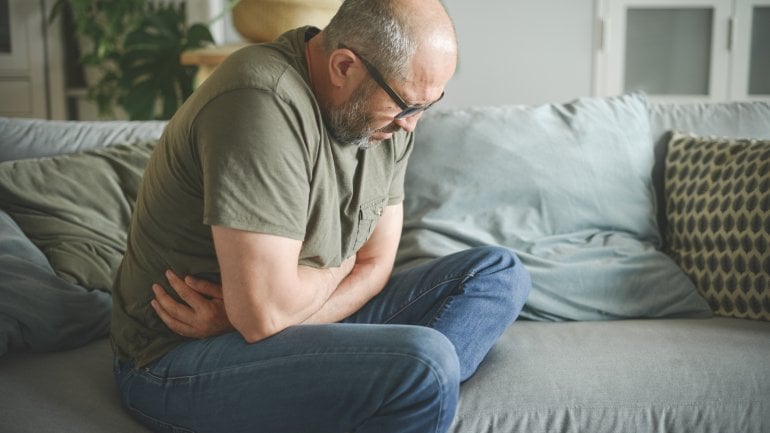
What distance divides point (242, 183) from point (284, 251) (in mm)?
116

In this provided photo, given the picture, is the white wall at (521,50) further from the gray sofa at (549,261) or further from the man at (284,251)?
the man at (284,251)

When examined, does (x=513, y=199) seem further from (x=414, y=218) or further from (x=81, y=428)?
(x=81, y=428)

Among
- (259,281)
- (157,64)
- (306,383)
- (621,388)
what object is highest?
(157,64)

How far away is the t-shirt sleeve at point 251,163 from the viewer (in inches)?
41.3

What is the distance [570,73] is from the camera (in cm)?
351

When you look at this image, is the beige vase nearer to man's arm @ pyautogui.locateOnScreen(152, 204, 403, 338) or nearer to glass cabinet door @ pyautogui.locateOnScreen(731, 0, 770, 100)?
man's arm @ pyautogui.locateOnScreen(152, 204, 403, 338)

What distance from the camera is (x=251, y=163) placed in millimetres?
1058

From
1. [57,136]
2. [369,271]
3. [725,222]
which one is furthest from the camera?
[57,136]

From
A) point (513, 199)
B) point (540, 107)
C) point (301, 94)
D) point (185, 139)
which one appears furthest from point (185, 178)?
point (540, 107)

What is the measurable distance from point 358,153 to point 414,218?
55cm

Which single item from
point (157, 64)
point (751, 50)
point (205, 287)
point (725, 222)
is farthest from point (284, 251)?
point (751, 50)

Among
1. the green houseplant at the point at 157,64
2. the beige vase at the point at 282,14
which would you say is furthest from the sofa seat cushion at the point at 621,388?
the green houseplant at the point at 157,64

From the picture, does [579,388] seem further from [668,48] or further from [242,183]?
[668,48]

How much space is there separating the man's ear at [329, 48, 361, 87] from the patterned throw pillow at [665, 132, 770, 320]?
955mm
